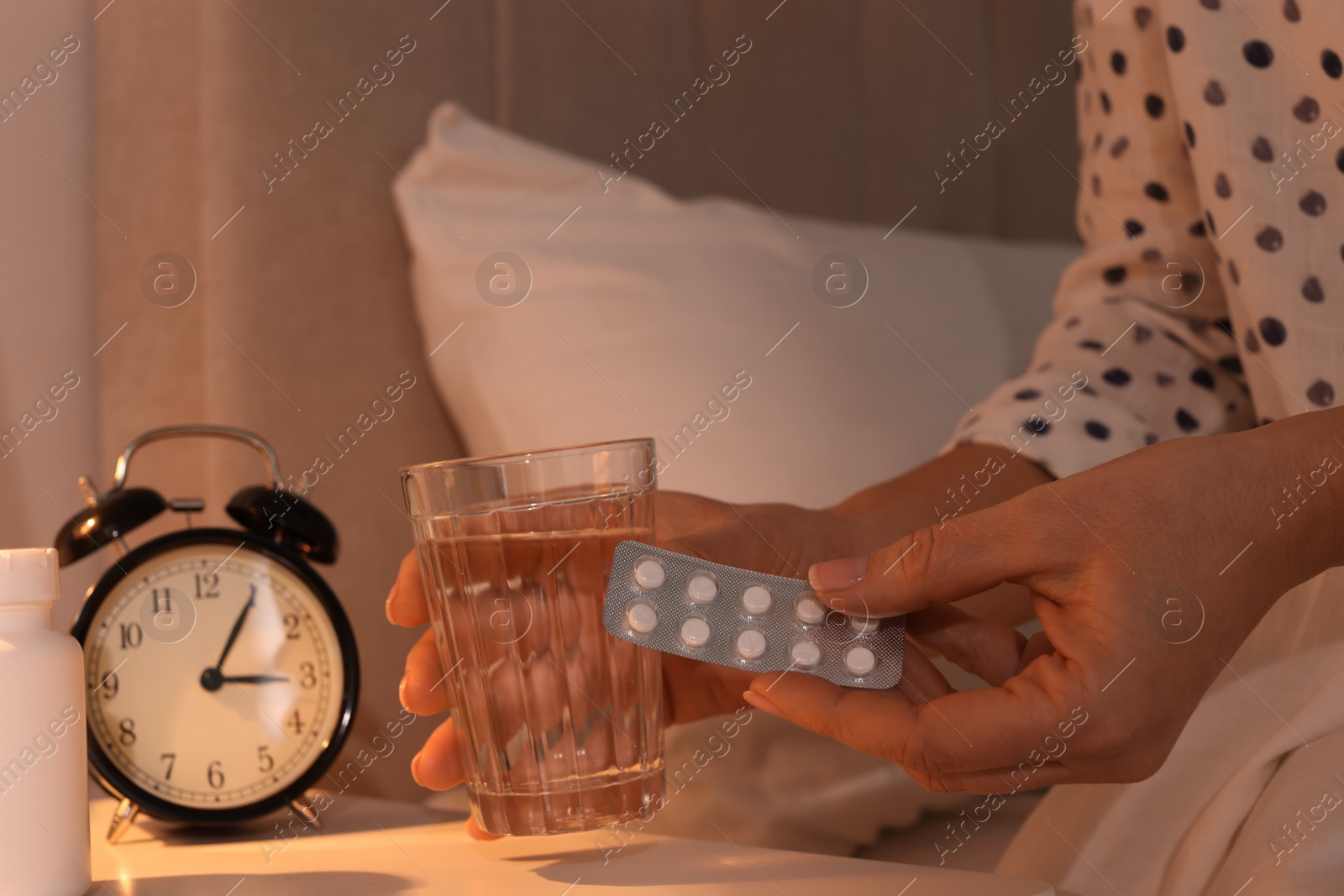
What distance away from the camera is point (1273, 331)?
0.80 metres

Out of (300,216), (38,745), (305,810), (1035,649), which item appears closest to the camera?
(38,745)

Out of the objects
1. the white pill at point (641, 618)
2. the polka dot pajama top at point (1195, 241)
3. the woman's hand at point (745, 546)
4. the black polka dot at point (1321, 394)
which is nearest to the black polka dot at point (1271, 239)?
the polka dot pajama top at point (1195, 241)

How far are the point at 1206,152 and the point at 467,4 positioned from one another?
764mm

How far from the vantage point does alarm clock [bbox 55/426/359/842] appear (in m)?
0.66

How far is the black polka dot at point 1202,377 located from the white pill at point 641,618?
65cm

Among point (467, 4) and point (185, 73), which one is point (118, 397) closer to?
point (185, 73)

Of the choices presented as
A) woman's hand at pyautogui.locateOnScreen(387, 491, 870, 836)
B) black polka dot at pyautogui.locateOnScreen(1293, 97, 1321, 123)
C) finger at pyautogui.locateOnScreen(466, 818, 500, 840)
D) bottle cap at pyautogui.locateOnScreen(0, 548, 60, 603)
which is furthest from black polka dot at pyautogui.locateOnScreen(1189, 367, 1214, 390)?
bottle cap at pyautogui.locateOnScreen(0, 548, 60, 603)

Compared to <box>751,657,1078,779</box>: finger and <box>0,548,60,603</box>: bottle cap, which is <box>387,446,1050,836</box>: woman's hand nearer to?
<box>751,657,1078,779</box>: finger

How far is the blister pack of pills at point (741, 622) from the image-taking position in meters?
0.49

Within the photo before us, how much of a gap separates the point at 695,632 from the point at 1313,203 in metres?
0.62

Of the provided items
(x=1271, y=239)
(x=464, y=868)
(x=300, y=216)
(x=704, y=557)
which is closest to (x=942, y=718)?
(x=704, y=557)

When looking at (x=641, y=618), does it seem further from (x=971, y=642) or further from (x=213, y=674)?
(x=213, y=674)

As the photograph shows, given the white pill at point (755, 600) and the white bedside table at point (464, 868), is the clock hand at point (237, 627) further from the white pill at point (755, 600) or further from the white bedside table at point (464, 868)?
the white pill at point (755, 600)

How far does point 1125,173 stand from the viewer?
3.16 feet
